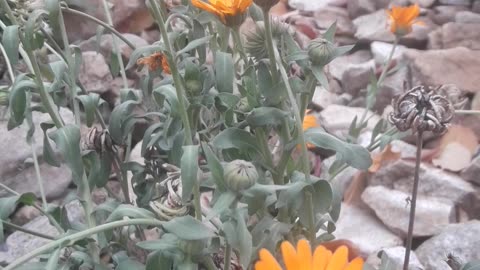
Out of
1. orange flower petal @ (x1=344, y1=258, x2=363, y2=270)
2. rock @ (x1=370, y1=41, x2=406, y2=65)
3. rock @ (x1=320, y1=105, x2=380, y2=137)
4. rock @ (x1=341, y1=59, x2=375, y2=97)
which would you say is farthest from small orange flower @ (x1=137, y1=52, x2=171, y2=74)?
rock @ (x1=370, y1=41, x2=406, y2=65)

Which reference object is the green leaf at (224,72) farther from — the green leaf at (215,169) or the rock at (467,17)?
the rock at (467,17)

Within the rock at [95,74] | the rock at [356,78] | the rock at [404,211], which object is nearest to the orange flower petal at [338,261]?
the rock at [404,211]

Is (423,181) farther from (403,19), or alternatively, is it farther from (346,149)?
(346,149)

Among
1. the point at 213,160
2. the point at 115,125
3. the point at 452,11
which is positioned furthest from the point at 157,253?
the point at 452,11

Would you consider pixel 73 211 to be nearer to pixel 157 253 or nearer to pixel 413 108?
pixel 157 253

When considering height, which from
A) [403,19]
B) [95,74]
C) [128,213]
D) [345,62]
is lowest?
[345,62]

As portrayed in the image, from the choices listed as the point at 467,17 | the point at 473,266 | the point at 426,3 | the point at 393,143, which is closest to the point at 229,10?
the point at 473,266
